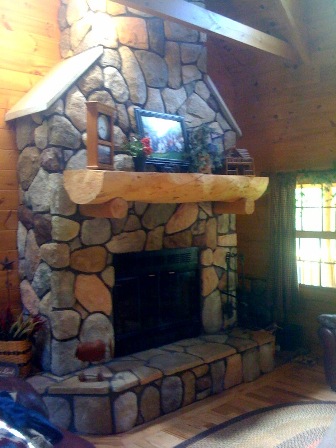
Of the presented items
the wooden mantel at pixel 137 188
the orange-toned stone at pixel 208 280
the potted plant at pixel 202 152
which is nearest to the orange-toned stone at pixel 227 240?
the orange-toned stone at pixel 208 280

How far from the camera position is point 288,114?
5.02 metres

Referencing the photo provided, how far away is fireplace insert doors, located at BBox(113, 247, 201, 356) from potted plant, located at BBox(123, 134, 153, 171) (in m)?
0.69

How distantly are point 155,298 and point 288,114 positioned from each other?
7.42 ft

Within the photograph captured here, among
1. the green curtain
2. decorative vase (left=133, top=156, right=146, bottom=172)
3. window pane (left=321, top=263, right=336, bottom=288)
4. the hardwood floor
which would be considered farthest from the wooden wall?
window pane (left=321, top=263, right=336, bottom=288)

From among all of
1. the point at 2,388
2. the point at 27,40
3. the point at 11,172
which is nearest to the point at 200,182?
the point at 11,172

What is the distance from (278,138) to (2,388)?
365cm

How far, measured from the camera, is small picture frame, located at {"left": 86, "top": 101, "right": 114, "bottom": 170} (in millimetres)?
3283

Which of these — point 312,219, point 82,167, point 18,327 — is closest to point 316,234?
point 312,219

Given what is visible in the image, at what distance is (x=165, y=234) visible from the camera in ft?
13.7

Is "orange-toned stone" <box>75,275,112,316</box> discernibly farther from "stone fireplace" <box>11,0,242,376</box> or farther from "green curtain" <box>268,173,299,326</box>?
"green curtain" <box>268,173,299,326</box>

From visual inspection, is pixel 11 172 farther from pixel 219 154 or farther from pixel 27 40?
pixel 219 154

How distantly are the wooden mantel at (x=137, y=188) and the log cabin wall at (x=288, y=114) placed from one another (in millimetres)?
1052

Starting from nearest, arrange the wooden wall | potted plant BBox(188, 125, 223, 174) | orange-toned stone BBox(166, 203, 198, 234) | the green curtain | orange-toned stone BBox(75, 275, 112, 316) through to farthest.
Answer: orange-toned stone BBox(75, 275, 112, 316) → the wooden wall → potted plant BBox(188, 125, 223, 174) → orange-toned stone BBox(166, 203, 198, 234) → the green curtain

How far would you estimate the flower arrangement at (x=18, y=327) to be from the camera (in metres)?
3.52
